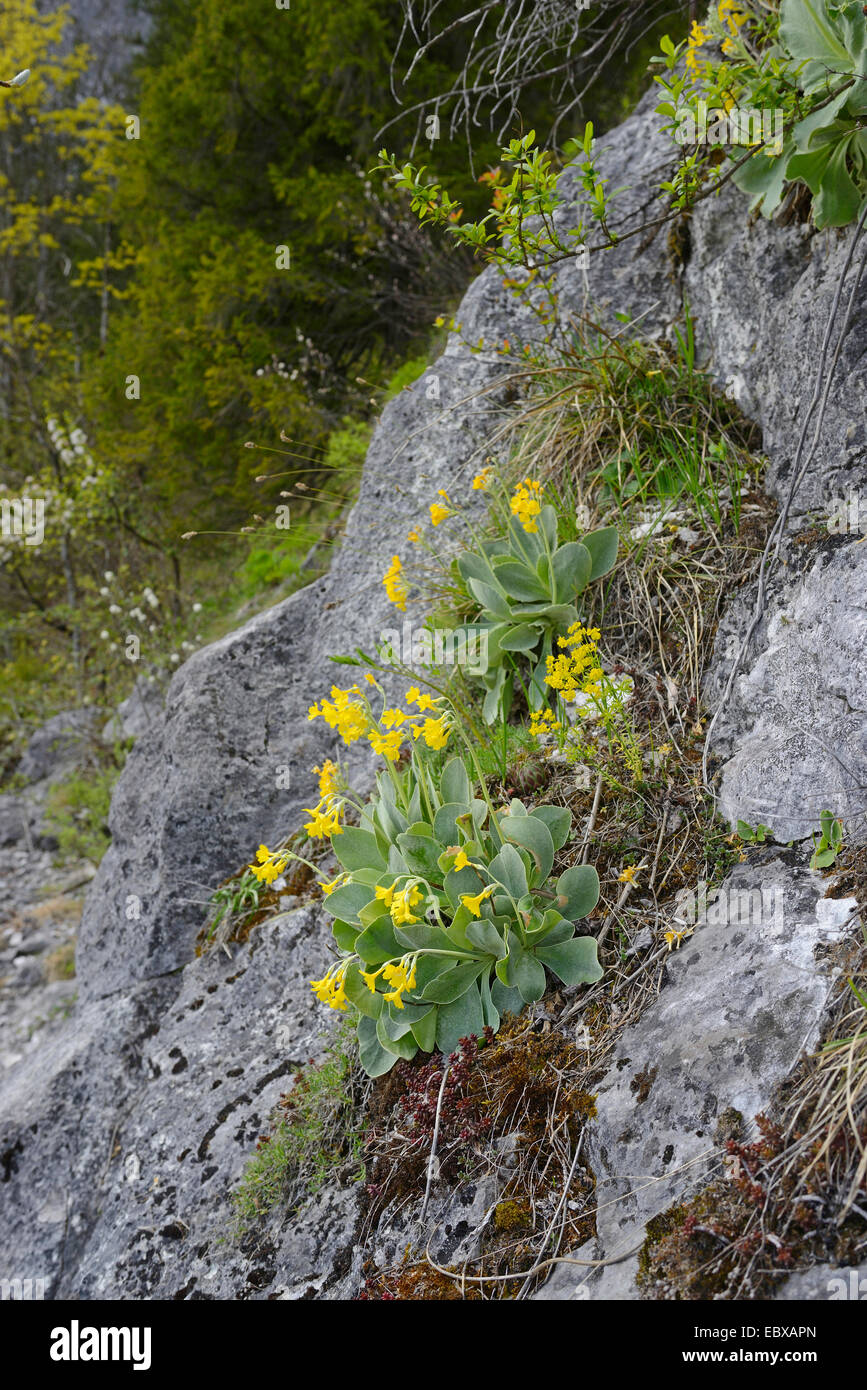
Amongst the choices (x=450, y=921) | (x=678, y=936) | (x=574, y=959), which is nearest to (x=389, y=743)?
(x=450, y=921)

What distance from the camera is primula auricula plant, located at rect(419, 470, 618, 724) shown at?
2828 mm

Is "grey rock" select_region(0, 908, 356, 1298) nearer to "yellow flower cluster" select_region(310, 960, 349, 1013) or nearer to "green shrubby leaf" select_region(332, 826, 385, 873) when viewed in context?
"yellow flower cluster" select_region(310, 960, 349, 1013)

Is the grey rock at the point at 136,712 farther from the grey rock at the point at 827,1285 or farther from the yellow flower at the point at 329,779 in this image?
the grey rock at the point at 827,1285

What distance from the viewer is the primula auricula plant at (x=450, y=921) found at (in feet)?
6.87

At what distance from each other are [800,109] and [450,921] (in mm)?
2445

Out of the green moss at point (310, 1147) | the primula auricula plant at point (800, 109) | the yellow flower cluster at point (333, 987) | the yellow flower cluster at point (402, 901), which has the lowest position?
the green moss at point (310, 1147)

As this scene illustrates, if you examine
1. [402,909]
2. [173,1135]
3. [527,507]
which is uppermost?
[527,507]

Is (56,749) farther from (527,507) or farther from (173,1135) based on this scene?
(527,507)

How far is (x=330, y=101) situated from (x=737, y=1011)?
7.90 m

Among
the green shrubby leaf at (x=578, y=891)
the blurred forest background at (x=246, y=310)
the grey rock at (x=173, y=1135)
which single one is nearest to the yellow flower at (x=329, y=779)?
the green shrubby leaf at (x=578, y=891)


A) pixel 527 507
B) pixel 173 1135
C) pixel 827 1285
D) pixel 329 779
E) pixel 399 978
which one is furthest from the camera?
pixel 173 1135

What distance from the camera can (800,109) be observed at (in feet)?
7.75

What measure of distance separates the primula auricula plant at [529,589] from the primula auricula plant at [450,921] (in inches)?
24.7

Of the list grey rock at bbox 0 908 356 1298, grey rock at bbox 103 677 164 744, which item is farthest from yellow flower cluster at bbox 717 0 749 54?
grey rock at bbox 103 677 164 744
